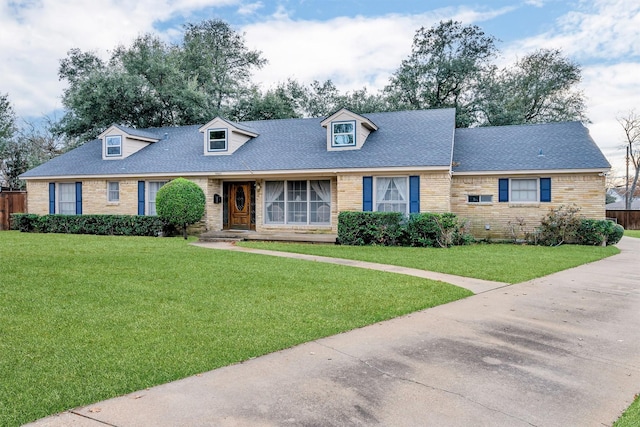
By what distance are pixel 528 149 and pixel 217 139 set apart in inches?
520

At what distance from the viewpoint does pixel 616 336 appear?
5320mm

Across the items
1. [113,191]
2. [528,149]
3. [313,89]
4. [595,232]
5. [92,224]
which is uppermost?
[313,89]

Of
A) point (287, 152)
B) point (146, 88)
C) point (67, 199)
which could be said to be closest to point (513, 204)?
point (287, 152)

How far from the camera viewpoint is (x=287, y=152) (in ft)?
63.9

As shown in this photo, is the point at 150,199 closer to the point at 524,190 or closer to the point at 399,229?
the point at 399,229

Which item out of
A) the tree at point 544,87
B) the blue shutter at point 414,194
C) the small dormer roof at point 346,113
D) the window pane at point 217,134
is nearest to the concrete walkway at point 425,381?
the blue shutter at point 414,194

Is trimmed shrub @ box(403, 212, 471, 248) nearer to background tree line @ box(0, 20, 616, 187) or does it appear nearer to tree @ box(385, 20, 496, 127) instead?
background tree line @ box(0, 20, 616, 187)

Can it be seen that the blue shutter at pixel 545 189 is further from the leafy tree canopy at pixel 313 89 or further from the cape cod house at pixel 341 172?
the leafy tree canopy at pixel 313 89

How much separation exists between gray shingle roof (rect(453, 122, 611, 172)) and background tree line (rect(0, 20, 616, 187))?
9.54 meters

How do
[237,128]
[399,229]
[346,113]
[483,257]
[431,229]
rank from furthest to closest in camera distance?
[237,128]
[346,113]
[399,229]
[431,229]
[483,257]

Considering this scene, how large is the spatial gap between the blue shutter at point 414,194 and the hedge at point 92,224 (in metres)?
9.81

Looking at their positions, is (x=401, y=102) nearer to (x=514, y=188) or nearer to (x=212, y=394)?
(x=514, y=188)

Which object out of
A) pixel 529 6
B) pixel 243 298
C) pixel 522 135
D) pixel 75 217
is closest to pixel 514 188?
pixel 522 135

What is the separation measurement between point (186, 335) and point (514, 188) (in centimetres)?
1558
